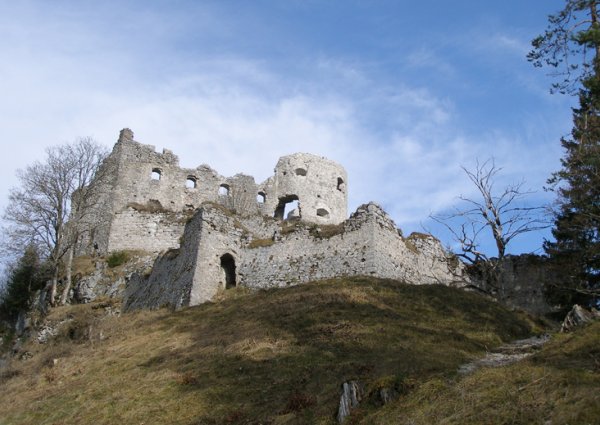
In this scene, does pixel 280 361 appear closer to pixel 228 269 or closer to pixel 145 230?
pixel 228 269

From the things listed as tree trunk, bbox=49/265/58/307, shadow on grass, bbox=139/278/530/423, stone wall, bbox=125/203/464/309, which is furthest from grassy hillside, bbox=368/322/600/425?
tree trunk, bbox=49/265/58/307

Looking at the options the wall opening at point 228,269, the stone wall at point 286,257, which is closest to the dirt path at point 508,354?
the stone wall at point 286,257

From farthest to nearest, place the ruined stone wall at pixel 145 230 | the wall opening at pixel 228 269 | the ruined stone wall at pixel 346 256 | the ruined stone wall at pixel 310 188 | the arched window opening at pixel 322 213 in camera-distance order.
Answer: the arched window opening at pixel 322 213 < the ruined stone wall at pixel 310 188 < the ruined stone wall at pixel 145 230 < the wall opening at pixel 228 269 < the ruined stone wall at pixel 346 256

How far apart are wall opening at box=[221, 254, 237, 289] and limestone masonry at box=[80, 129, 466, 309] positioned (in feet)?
0.14

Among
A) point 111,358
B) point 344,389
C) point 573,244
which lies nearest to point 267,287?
point 111,358

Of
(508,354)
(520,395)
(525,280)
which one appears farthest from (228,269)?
(520,395)

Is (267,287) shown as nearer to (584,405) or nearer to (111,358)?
(111,358)

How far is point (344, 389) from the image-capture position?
12.7 m

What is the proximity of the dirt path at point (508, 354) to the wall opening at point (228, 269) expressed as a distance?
14.0m

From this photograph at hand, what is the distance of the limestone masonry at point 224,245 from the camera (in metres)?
28.3

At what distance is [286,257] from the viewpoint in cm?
2955

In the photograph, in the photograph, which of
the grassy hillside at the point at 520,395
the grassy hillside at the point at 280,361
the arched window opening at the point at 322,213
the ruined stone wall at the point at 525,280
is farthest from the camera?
the arched window opening at the point at 322,213

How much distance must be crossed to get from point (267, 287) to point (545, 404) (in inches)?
755

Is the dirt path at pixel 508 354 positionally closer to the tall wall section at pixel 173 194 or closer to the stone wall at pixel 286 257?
the stone wall at pixel 286 257
